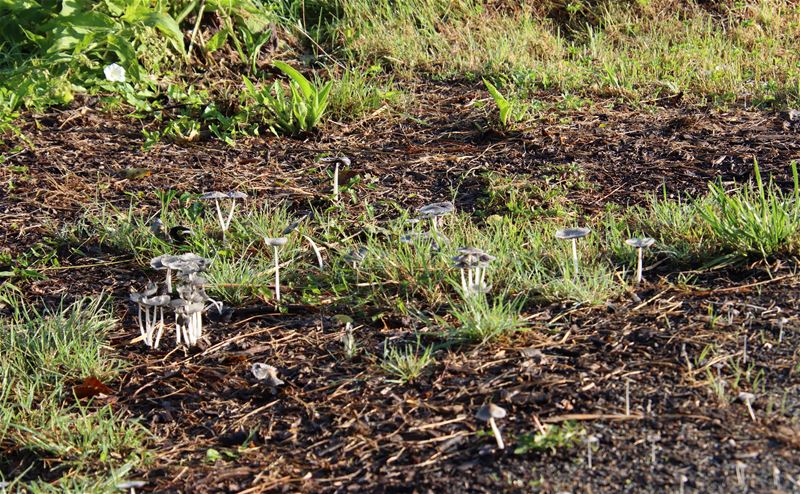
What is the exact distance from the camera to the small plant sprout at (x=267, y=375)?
2.97 meters

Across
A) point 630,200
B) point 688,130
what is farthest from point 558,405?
point 688,130

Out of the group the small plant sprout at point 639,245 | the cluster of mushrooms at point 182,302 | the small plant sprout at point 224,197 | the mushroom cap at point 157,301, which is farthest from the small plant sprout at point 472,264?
the small plant sprout at point 224,197

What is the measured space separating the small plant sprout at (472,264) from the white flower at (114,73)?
121 inches

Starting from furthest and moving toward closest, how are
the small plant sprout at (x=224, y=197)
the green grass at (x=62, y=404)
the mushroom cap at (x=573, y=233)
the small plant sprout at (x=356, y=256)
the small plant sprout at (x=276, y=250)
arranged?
1. the small plant sprout at (x=224, y=197)
2. the small plant sprout at (x=356, y=256)
3. the small plant sprout at (x=276, y=250)
4. the mushroom cap at (x=573, y=233)
5. the green grass at (x=62, y=404)

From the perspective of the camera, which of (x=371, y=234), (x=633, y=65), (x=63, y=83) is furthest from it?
(x=633, y=65)

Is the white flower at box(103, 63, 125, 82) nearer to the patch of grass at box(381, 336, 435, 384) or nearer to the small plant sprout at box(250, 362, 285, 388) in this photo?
the small plant sprout at box(250, 362, 285, 388)

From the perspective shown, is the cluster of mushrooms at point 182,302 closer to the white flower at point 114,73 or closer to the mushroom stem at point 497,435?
the mushroom stem at point 497,435

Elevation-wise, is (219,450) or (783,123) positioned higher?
(783,123)

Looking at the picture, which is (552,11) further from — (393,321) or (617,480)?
(617,480)

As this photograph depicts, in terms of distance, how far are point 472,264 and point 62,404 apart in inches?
57.2

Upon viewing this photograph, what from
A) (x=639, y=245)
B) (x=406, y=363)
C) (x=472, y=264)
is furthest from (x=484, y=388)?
(x=639, y=245)

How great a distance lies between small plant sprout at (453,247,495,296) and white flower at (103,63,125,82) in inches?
121

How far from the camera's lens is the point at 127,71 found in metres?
5.46

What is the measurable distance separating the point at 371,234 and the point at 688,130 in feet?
6.90
